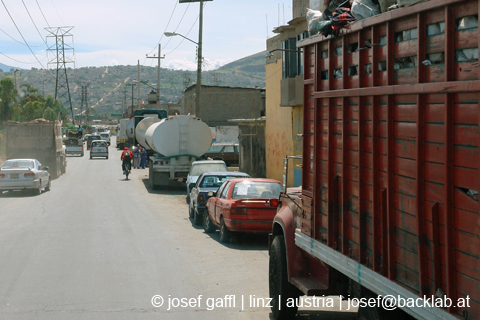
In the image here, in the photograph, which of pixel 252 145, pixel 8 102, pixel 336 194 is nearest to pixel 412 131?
pixel 336 194

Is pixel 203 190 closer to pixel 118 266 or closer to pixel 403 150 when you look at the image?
pixel 118 266

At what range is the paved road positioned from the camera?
288 inches

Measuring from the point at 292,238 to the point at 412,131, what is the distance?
2961 millimetres

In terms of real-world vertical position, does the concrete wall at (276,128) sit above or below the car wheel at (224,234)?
above

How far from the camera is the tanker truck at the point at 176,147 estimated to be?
26.0 m

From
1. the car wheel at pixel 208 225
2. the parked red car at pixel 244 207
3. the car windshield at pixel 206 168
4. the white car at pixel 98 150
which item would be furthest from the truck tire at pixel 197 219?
the white car at pixel 98 150

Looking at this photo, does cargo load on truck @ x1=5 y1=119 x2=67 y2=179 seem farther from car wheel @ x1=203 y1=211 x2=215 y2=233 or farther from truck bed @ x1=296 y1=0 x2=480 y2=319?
truck bed @ x1=296 y1=0 x2=480 y2=319

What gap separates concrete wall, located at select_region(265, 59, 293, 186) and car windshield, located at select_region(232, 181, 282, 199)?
1071 centimetres

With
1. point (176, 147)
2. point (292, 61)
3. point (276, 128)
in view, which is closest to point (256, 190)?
point (292, 61)

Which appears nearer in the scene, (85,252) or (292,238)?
(292,238)

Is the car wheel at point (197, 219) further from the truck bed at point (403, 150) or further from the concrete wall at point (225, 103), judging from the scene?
the concrete wall at point (225, 103)

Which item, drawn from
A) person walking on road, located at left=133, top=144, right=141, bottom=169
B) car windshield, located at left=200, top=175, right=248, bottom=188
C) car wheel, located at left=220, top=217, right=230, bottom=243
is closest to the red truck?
car wheel, located at left=220, top=217, right=230, bottom=243

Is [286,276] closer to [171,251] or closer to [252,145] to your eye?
[171,251]

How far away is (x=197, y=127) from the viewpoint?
Answer: 26547mm
